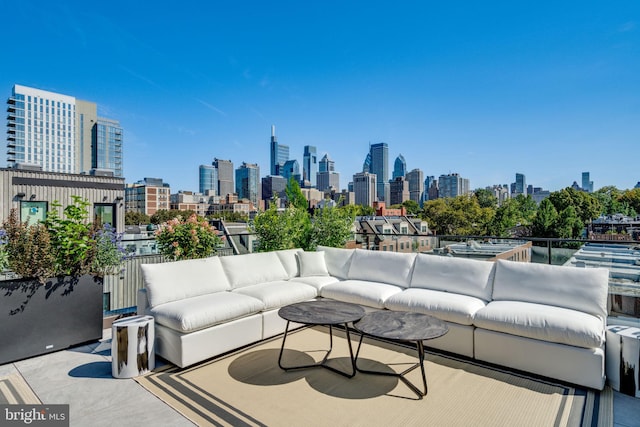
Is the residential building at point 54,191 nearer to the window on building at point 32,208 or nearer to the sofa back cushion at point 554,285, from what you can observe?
the window on building at point 32,208

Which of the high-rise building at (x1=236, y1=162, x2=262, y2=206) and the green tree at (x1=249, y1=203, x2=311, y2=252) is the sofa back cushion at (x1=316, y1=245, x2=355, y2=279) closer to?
the green tree at (x1=249, y1=203, x2=311, y2=252)

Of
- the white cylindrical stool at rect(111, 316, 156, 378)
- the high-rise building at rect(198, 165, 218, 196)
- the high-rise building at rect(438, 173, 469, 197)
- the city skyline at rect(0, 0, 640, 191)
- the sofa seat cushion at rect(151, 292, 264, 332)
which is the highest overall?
the high-rise building at rect(198, 165, 218, 196)

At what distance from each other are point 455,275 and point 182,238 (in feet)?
10.7

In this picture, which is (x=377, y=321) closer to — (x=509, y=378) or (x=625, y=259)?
(x=509, y=378)

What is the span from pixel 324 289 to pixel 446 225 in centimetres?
3652

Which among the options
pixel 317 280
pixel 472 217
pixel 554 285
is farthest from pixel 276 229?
pixel 472 217

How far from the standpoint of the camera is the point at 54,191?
44.8 ft

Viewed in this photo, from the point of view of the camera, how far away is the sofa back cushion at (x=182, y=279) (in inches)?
124

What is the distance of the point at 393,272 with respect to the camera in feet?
13.2

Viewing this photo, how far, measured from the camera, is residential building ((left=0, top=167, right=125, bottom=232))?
1270 cm

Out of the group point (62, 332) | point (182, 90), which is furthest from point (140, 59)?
point (62, 332)

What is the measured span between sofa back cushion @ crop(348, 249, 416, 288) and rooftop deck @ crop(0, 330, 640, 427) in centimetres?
204

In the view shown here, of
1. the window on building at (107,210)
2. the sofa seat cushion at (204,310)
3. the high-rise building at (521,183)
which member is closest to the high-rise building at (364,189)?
the high-rise building at (521,183)

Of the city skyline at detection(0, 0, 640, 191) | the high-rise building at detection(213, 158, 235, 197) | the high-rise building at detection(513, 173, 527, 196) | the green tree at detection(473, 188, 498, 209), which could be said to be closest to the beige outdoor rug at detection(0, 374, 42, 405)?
the city skyline at detection(0, 0, 640, 191)
